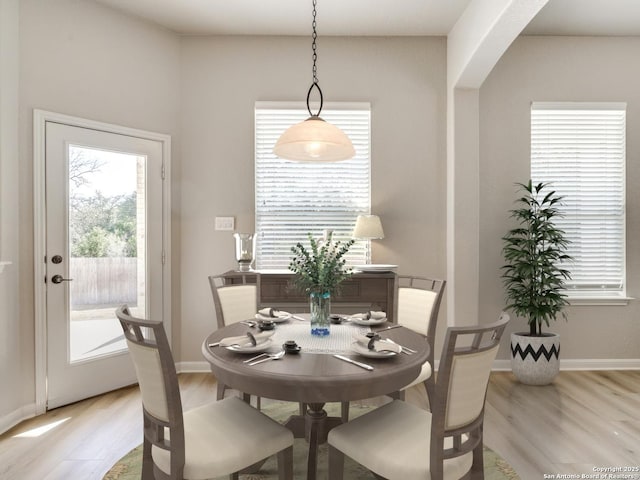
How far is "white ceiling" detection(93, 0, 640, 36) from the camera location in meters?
3.48

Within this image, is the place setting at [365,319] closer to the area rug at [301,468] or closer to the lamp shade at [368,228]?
the area rug at [301,468]

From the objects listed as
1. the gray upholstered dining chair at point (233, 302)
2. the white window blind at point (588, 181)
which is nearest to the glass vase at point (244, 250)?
the gray upholstered dining chair at point (233, 302)

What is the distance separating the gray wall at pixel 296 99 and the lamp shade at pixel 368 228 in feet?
1.24

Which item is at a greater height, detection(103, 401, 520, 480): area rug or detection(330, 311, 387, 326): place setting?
detection(330, 311, 387, 326): place setting

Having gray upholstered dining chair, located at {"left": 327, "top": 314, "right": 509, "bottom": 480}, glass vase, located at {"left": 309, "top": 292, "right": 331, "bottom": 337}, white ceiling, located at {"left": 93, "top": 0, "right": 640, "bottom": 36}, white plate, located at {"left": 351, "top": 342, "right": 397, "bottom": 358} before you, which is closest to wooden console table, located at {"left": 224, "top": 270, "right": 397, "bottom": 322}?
glass vase, located at {"left": 309, "top": 292, "right": 331, "bottom": 337}

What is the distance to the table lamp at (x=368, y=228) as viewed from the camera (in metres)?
3.66

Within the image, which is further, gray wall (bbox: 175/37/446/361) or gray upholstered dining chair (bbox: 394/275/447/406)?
gray wall (bbox: 175/37/446/361)

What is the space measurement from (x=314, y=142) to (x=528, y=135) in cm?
279

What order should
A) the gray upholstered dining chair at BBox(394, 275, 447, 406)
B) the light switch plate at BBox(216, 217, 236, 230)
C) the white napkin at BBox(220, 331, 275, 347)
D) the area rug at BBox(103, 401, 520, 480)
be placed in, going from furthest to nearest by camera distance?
the light switch plate at BBox(216, 217, 236, 230), the gray upholstered dining chair at BBox(394, 275, 447, 406), the area rug at BBox(103, 401, 520, 480), the white napkin at BBox(220, 331, 275, 347)

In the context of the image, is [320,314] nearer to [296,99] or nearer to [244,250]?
[244,250]

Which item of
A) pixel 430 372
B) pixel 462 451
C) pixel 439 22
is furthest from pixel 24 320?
pixel 439 22

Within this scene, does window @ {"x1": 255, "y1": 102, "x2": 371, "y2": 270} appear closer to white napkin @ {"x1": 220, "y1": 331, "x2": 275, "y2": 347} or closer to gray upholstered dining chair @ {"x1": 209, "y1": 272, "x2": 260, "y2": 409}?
gray upholstered dining chair @ {"x1": 209, "y1": 272, "x2": 260, "y2": 409}

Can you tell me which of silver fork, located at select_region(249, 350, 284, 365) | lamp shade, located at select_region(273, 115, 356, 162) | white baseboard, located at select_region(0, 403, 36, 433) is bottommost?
white baseboard, located at select_region(0, 403, 36, 433)

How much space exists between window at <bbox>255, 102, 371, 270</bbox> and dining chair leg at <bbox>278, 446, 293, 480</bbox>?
2.43 meters
